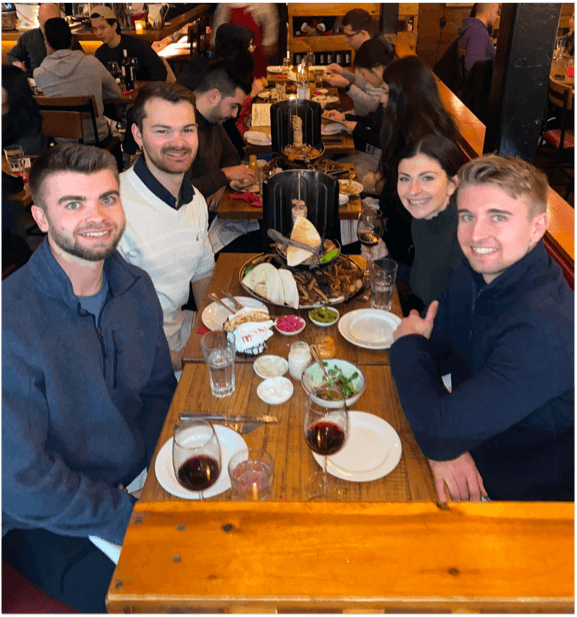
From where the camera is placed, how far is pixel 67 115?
4.00 meters

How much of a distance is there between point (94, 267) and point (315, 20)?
23.6 feet

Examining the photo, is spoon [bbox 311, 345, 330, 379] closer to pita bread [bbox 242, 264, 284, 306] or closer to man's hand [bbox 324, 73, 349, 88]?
pita bread [bbox 242, 264, 284, 306]

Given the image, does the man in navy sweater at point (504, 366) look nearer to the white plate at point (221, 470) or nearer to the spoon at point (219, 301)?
the white plate at point (221, 470)

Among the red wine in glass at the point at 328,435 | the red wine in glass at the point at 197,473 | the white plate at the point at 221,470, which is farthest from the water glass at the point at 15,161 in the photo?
the red wine in glass at the point at 328,435

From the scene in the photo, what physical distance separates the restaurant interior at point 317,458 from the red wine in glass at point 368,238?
0.04 metres

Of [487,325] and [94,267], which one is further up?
[94,267]

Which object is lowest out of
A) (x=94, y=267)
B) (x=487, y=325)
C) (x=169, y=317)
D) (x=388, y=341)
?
(x=169, y=317)

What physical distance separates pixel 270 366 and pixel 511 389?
0.71 metres

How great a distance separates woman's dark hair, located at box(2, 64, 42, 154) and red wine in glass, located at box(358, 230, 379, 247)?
293cm

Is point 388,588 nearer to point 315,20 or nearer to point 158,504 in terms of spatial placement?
point 158,504

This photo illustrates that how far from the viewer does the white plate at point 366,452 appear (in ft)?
4.33

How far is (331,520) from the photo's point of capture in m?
0.82

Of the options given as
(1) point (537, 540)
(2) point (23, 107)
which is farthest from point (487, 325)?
(2) point (23, 107)

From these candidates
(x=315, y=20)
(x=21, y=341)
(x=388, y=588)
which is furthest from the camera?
(x=315, y=20)
